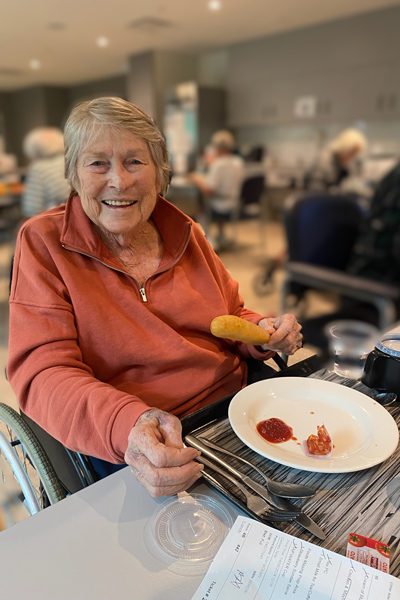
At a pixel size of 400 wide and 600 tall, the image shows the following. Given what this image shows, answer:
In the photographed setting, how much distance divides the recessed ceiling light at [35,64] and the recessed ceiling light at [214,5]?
401cm

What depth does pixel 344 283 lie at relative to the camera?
1760 millimetres

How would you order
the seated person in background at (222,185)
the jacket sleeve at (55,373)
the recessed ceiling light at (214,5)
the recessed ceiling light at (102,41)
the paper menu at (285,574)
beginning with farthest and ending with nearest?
the recessed ceiling light at (102,41)
the recessed ceiling light at (214,5)
the seated person in background at (222,185)
the jacket sleeve at (55,373)
the paper menu at (285,574)

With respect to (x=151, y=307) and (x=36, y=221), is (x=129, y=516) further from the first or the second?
(x=36, y=221)

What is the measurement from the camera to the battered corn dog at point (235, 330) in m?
0.87

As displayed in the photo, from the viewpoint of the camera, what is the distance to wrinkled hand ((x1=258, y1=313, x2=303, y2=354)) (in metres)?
0.99

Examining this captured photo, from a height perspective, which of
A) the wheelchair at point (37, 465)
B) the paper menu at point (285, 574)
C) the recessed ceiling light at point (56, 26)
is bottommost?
the wheelchair at point (37, 465)

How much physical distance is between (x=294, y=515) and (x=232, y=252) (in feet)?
15.2

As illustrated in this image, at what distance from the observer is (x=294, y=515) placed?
23.3 inches

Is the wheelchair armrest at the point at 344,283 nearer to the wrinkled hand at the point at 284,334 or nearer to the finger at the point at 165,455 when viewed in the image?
the wrinkled hand at the point at 284,334

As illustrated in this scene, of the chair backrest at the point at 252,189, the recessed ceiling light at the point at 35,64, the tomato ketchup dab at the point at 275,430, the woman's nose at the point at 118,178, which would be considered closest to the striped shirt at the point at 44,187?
the chair backrest at the point at 252,189

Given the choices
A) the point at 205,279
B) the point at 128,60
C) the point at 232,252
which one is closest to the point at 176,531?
the point at 205,279

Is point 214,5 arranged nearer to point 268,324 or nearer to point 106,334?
point 268,324

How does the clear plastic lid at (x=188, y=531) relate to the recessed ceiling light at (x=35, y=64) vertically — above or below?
below

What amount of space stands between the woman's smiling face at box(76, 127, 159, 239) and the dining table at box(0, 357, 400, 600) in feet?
1.68
